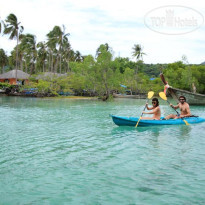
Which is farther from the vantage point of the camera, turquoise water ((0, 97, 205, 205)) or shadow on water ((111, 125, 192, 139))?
shadow on water ((111, 125, 192, 139))

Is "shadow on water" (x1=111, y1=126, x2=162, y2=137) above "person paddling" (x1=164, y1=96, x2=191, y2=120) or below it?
below

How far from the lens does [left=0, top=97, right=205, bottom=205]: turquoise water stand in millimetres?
4344

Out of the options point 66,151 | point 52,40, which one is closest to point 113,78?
point 52,40

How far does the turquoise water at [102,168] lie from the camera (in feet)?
14.3

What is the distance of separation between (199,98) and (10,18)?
3199 cm

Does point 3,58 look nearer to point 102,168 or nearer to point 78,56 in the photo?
point 78,56

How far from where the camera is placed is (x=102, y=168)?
227 inches

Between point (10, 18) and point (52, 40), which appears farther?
point (52, 40)

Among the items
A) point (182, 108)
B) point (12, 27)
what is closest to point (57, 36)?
point (12, 27)

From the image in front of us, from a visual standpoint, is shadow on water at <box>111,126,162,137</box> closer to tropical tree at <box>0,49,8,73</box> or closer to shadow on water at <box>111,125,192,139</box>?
shadow on water at <box>111,125,192,139</box>

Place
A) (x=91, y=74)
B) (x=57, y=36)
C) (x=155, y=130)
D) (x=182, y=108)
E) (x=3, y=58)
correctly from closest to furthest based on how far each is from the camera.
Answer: (x=155, y=130), (x=182, y=108), (x=91, y=74), (x=57, y=36), (x=3, y=58)

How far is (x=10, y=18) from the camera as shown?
134 ft

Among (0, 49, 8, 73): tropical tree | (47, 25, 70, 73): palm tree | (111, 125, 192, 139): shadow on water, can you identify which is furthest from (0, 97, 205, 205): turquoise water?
(0, 49, 8, 73): tropical tree

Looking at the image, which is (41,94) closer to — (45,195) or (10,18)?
(10,18)
